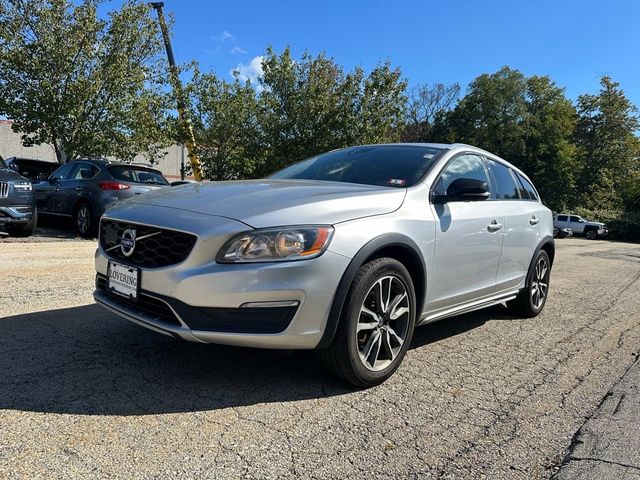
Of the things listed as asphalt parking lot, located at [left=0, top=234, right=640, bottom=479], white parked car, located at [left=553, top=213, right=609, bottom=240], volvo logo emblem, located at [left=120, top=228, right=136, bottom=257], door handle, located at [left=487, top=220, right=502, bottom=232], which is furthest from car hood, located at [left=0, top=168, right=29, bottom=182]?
white parked car, located at [left=553, top=213, right=609, bottom=240]

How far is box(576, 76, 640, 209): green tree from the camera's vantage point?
48.8 metres

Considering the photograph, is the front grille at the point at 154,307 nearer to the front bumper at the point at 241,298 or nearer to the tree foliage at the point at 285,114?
the front bumper at the point at 241,298

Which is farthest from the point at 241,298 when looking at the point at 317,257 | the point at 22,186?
the point at 22,186

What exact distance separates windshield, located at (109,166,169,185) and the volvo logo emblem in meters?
7.20

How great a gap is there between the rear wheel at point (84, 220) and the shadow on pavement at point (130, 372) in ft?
20.6

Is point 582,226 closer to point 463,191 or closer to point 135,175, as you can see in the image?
point 135,175

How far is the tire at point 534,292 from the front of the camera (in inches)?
213

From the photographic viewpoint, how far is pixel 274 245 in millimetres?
2867

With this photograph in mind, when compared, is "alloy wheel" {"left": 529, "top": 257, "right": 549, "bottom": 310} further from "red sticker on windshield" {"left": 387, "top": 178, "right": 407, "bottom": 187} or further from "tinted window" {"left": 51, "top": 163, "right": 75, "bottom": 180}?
"tinted window" {"left": 51, "top": 163, "right": 75, "bottom": 180}

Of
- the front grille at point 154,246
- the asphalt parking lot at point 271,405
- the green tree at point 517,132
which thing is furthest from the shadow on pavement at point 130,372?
the green tree at point 517,132

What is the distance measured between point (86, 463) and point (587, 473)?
228 centimetres

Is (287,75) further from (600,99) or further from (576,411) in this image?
(600,99)

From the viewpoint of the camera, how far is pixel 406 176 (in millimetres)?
3906

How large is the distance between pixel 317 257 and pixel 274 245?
0.80 ft
